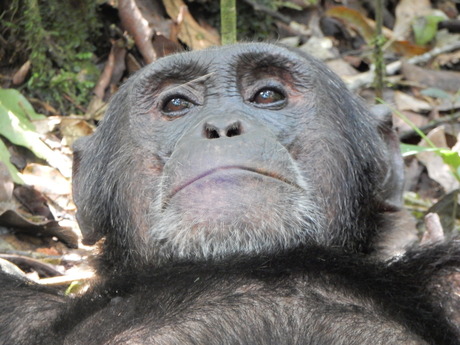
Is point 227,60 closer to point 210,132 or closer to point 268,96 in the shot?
point 268,96

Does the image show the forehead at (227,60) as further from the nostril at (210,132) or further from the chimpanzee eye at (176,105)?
the nostril at (210,132)

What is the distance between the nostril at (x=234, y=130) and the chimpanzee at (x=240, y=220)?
2 cm

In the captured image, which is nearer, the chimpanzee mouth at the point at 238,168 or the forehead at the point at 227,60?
the chimpanzee mouth at the point at 238,168

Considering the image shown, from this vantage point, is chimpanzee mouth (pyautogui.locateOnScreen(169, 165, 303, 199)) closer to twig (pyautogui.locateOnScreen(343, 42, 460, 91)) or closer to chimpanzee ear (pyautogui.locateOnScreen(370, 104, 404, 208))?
chimpanzee ear (pyautogui.locateOnScreen(370, 104, 404, 208))

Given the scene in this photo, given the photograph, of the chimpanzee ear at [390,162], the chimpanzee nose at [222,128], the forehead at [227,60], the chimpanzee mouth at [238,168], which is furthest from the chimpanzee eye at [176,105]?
the chimpanzee ear at [390,162]

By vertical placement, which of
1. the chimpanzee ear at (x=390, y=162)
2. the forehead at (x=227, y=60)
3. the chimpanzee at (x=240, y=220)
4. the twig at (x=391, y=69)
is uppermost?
the forehead at (x=227, y=60)

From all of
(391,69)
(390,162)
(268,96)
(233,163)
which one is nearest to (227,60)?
(268,96)

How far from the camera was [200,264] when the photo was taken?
3.64 meters

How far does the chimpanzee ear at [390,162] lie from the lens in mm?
Answer: 4754

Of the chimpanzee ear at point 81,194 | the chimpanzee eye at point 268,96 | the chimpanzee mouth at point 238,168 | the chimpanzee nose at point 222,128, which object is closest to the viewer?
the chimpanzee mouth at point 238,168

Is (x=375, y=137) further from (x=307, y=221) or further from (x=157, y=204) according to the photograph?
(x=157, y=204)

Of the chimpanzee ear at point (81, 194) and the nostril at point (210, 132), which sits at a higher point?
the nostril at point (210, 132)

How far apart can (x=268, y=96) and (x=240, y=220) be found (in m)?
1.09

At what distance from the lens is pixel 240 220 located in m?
3.59
